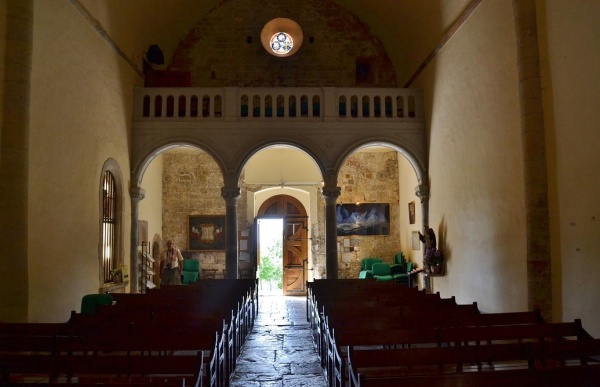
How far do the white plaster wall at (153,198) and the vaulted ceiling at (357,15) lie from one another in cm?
357

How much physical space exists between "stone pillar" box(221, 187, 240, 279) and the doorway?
4.93 m

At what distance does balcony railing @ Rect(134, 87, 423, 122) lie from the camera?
12.2 meters

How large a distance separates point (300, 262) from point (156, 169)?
19.0 feet

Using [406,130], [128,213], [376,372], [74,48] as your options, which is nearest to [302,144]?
[406,130]

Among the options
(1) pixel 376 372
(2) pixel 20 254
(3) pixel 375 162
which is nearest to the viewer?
(1) pixel 376 372

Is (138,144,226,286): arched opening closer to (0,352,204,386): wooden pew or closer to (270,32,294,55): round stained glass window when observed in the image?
(270,32,294,55): round stained glass window

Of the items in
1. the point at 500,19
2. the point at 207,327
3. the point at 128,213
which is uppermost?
the point at 500,19

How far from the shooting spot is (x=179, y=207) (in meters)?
16.5

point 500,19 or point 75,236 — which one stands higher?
point 500,19

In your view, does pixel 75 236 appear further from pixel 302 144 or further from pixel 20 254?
pixel 302 144

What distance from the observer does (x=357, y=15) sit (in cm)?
1503

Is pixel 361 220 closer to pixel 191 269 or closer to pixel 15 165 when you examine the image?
pixel 191 269

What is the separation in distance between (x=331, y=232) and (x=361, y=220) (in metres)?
4.28

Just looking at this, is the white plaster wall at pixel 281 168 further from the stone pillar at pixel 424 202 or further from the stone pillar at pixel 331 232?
the stone pillar at pixel 424 202
